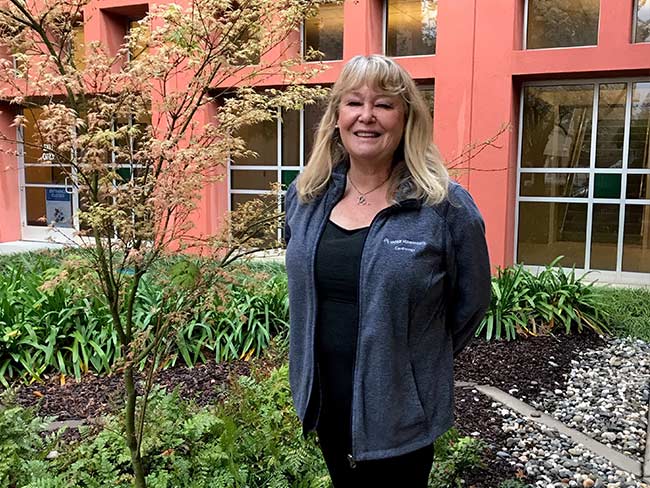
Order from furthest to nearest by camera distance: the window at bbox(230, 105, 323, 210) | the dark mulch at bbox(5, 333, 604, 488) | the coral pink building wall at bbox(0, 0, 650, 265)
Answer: the window at bbox(230, 105, 323, 210) → the coral pink building wall at bbox(0, 0, 650, 265) → the dark mulch at bbox(5, 333, 604, 488)

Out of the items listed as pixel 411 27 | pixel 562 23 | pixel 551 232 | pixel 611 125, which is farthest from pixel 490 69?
pixel 551 232

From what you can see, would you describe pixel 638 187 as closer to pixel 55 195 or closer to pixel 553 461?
pixel 553 461

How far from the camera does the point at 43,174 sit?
14.7m

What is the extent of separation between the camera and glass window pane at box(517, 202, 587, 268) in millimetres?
10406

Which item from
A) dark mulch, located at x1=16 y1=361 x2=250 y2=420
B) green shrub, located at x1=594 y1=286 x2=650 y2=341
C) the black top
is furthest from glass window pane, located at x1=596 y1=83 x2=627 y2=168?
the black top

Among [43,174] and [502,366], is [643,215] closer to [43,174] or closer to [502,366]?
[502,366]

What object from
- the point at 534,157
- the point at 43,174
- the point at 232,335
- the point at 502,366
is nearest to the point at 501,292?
the point at 502,366

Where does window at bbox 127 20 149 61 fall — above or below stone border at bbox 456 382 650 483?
above

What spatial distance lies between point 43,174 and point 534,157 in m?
11.0

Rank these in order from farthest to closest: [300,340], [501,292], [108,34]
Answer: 1. [108,34]
2. [501,292]
3. [300,340]

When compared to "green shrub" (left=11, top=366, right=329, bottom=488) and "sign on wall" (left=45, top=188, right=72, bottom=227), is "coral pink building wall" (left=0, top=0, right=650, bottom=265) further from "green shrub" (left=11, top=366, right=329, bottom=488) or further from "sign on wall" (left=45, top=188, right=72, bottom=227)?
"green shrub" (left=11, top=366, right=329, bottom=488)

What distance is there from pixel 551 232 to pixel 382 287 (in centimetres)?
935

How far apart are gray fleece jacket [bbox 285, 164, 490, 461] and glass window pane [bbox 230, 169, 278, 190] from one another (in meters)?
10.3

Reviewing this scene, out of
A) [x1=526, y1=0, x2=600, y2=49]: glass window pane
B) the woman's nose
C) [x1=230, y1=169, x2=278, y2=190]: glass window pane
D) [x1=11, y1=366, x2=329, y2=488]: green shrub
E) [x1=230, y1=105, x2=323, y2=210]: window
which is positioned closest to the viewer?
the woman's nose
